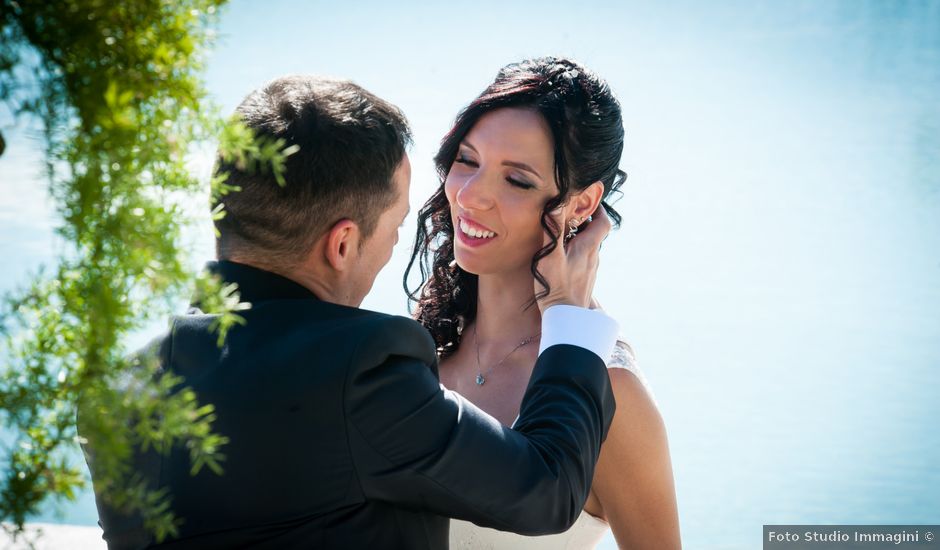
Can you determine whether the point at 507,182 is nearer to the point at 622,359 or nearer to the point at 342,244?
the point at 622,359

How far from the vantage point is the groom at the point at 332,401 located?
1.31 meters

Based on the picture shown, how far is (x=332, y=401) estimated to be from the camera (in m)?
1.30

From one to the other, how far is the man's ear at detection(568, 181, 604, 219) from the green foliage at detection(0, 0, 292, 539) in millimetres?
1669

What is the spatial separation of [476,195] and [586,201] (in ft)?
1.05

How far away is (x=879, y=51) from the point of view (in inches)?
530

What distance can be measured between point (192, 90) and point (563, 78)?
1729 millimetres

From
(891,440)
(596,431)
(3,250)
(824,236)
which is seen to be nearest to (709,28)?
(824,236)

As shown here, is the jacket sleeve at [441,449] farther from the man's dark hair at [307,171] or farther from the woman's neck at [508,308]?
the woman's neck at [508,308]

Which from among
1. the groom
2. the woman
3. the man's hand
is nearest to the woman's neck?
the woman

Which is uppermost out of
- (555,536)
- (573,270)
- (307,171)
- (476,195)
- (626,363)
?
(307,171)

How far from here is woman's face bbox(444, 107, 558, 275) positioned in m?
2.38

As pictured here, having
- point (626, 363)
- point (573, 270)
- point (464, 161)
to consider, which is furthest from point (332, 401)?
point (464, 161)

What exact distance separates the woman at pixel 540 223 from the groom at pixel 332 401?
32.5 inches

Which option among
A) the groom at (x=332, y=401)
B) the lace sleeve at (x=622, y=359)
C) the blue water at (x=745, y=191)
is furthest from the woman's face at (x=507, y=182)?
the blue water at (x=745, y=191)
